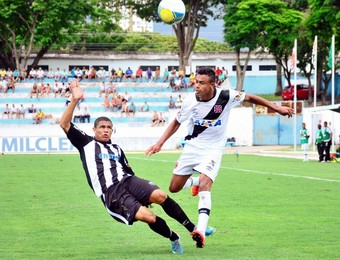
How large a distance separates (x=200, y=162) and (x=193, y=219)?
102 inches

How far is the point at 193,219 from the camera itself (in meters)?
15.0

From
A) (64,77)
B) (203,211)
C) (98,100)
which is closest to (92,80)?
(64,77)

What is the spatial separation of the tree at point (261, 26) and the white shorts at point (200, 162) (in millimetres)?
61848

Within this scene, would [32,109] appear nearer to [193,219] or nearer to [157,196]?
[193,219]

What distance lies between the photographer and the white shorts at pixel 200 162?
40.9ft

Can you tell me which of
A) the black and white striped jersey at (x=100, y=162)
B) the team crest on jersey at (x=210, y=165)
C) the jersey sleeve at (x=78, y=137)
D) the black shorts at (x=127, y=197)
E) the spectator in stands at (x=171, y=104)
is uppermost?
the jersey sleeve at (x=78, y=137)

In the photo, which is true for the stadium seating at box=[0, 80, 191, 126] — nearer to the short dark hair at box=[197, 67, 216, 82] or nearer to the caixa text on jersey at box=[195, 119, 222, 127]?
the caixa text on jersey at box=[195, 119, 222, 127]

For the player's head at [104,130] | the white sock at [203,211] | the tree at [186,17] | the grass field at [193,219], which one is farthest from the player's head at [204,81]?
the tree at [186,17]

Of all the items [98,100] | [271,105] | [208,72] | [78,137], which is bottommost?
[98,100]

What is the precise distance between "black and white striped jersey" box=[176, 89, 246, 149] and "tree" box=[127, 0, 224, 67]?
62.3m

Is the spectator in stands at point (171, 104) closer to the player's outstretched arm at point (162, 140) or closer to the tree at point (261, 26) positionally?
the tree at point (261, 26)

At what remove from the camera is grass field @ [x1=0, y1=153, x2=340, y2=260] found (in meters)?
11.0

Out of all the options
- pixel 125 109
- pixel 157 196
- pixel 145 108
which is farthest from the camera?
pixel 145 108

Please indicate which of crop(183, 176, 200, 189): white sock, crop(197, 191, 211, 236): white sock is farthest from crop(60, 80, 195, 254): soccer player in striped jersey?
crop(183, 176, 200, 189): white sock
